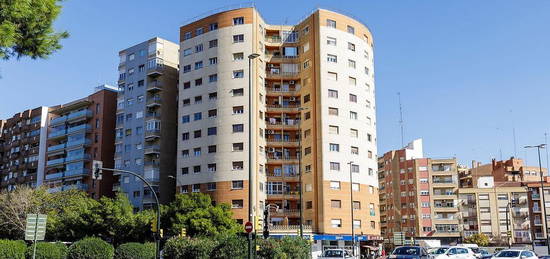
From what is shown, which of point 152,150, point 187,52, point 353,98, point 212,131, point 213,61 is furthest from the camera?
point 152,150

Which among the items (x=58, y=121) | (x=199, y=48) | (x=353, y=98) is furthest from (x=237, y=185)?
(x=58, y=121)

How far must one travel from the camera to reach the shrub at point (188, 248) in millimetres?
35750

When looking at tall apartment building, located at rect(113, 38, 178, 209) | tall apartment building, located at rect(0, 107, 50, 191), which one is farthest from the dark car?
tall apartment building, located at rect(0, 107, 50, 191)

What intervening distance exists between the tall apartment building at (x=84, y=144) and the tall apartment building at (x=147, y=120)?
468 cm

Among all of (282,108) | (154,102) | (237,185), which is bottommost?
(237,185)

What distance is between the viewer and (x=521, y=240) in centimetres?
10350

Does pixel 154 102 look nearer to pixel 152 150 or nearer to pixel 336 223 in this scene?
pixel 152 150

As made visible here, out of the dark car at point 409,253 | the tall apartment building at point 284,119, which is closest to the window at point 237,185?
A: the tall apartment building at point 284,119

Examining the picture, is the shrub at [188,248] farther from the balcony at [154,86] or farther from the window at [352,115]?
the balcony at [154,86]

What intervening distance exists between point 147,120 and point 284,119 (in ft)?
61.2

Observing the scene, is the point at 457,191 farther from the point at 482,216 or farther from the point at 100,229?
the point at 100,229

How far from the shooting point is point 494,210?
353 ft

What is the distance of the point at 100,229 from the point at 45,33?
49.0 meters

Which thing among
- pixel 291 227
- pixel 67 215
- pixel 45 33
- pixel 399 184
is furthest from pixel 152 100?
pixel 45 33
